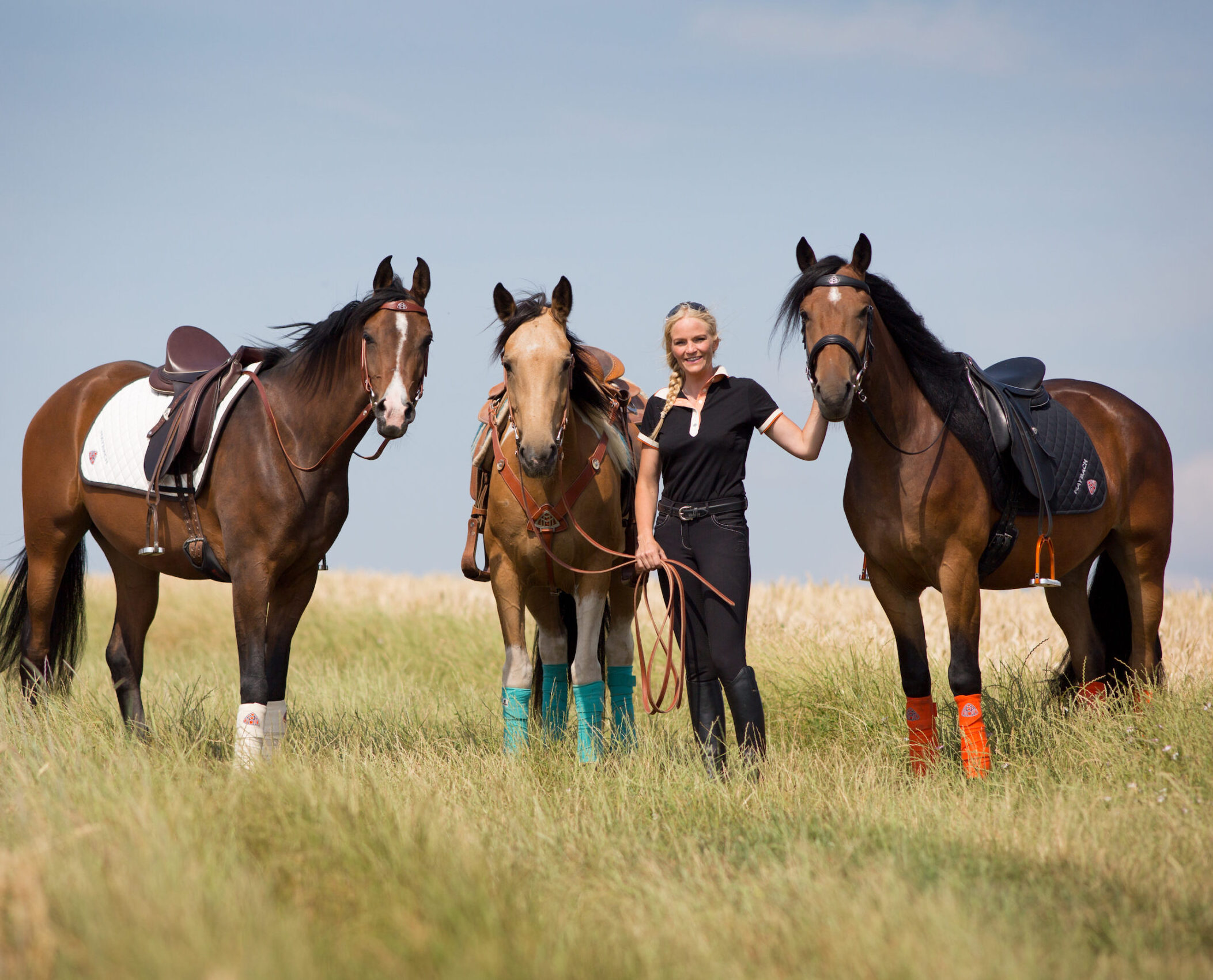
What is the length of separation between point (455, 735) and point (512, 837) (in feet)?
7.99

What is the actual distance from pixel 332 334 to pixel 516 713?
225cm

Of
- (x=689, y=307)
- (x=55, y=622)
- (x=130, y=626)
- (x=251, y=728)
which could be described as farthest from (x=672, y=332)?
(x=55, y=622)

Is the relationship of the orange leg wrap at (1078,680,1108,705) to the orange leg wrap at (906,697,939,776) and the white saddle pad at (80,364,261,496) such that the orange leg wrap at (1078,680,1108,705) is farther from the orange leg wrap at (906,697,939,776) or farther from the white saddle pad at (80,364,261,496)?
the white saddle pad at (80,364,261,496)

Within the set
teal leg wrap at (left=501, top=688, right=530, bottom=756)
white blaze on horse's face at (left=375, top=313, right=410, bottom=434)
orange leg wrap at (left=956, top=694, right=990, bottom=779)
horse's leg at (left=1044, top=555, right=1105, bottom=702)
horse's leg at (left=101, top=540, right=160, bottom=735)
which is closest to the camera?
white blaze on horse's face at (left=375, top=313, right=410, bottom=434)

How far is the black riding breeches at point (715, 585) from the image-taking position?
15.3 feet

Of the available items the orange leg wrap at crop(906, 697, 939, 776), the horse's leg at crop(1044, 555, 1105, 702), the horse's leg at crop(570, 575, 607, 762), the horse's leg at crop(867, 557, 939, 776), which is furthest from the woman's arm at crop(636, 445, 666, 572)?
the horse's leg at crop(1044, 555, 1105, 702)

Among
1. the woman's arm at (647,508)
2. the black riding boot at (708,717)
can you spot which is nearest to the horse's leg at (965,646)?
the black riding boot at (708,717)

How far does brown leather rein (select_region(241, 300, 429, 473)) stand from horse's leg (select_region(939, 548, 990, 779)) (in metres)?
2.87

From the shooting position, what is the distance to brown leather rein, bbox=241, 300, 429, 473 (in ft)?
16.5

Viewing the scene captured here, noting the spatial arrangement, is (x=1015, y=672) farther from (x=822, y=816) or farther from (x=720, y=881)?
(x=720, y=881)

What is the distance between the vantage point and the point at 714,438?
4652 mm

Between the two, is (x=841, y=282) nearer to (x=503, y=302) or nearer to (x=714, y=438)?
(x=714, y=438)

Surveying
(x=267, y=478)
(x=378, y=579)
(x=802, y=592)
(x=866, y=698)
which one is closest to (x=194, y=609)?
(x=378, y=579)

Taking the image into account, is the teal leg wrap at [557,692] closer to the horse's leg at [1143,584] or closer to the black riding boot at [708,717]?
the black riding boot at [708,717]
